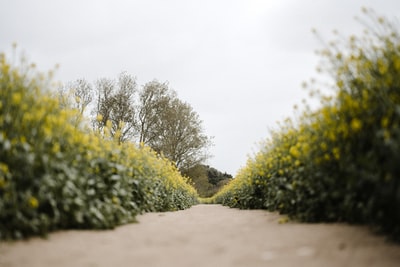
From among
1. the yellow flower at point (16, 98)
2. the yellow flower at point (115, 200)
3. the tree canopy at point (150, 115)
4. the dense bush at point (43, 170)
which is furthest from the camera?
the tree canopy at point (150, 115)

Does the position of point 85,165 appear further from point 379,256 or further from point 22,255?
point 379,256

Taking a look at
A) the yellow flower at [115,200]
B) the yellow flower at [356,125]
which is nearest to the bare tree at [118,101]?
the yellow flower at [115,200]

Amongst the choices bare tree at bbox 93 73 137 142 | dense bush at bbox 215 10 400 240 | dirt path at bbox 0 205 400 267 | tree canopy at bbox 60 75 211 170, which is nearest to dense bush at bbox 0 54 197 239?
dirt path at bbox 0 205 400 267

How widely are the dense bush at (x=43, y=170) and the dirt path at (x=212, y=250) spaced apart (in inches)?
9.1

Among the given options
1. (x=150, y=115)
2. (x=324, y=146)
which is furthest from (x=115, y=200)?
(x=150, y=115)

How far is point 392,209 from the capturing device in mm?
2666

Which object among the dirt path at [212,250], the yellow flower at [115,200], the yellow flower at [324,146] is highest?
the yellow flower at [324,146]

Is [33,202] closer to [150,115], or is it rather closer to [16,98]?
[16,98]

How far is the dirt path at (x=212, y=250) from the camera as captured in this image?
245cm

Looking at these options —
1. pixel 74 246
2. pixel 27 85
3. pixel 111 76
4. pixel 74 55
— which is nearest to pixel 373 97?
pixel 74 246

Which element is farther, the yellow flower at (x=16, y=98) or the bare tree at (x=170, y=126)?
the bare tree at (x=170, y=126)

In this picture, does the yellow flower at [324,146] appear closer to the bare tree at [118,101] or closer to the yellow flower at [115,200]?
the yellow flower at [115,200]

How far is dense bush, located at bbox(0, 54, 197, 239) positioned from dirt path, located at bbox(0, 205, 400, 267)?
0.76 feet

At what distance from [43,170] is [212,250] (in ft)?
6.34
